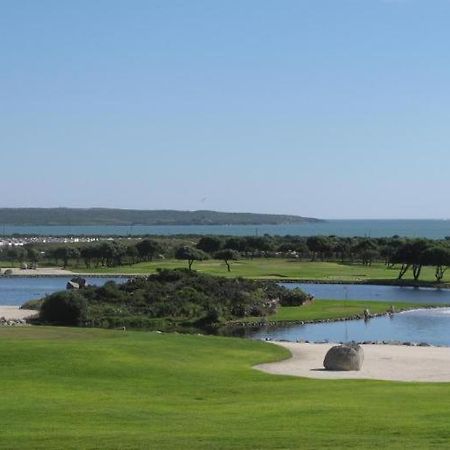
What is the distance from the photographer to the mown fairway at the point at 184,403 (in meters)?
16.3

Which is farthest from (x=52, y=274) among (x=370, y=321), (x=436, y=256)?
(x=370, y=321)

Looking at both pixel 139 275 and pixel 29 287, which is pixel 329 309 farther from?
pixel 29 287

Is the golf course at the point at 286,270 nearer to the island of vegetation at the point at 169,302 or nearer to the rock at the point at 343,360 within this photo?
the island of vegetation at the point at 169,302

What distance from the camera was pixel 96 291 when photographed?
68.1 meters

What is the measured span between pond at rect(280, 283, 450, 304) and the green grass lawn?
622cm

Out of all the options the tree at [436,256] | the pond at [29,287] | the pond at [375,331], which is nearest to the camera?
the pond at [375,331]

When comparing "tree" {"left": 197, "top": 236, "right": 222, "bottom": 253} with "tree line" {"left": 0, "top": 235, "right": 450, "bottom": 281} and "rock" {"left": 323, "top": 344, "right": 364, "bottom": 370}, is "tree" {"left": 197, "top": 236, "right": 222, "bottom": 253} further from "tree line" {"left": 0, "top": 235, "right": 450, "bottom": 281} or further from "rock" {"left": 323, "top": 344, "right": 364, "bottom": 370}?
"rock" {"left": 323, "top": 344, "right": 364, "bottom": 370}

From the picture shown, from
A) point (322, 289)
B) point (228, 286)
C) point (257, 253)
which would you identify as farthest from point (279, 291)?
point (257, 253)

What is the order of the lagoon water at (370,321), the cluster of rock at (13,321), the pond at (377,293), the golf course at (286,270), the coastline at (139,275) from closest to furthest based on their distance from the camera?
1. the lagoon water at (370,321)
2. the cluster of rock at (13,321)
3. the pond at (377,293)
4. the coastline at (139,275)
5. the golf course at (286,270)

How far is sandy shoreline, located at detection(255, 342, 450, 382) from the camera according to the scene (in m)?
30.8

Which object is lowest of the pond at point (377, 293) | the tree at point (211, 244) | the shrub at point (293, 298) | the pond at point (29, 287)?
the pond at point (29, 287)

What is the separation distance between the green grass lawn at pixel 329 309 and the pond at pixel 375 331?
2206mm

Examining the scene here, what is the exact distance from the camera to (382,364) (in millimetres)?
35062

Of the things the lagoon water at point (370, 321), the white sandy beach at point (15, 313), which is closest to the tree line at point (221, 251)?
the lagoon water at point (370, 321)
